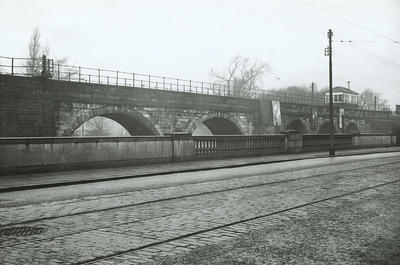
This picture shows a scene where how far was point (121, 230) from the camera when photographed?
627 cm

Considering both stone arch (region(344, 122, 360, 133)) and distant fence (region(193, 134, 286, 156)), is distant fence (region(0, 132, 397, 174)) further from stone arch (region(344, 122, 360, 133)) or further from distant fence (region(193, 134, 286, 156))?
stone arch (region(344, 122, 360, 133))

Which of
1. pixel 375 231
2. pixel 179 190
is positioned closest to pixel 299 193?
pixel 179 190

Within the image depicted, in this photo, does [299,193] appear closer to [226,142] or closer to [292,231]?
[292,231]

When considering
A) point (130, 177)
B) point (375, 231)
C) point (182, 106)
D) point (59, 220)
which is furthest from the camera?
point (182, 106)

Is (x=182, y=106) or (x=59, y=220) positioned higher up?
(x=182, y=106)

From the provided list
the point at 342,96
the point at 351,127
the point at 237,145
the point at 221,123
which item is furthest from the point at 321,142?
the point at 342,96

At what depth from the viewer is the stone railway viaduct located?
25781 mm

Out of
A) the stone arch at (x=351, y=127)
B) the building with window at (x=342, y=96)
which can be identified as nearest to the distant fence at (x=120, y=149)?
the stone arch at (x=351, y=127)

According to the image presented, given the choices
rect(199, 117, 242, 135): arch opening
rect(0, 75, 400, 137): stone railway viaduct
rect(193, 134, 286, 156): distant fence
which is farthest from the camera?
rect(199, 117, 242, 135): arch opening

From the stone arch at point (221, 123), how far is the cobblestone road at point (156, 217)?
25.5m

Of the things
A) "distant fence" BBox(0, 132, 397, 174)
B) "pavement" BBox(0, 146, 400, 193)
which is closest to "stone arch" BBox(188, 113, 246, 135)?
"distant fence" BBox(0, 132, 397, 174)

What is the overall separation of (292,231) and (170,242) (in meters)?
1.75

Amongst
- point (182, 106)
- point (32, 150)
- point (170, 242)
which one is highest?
point (182, 106)

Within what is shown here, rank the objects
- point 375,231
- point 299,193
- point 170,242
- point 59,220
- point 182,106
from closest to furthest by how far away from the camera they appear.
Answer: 1. point 170,242
2. point 375,231
3. point 59,220
4. point 299,193
5. point 182,106
